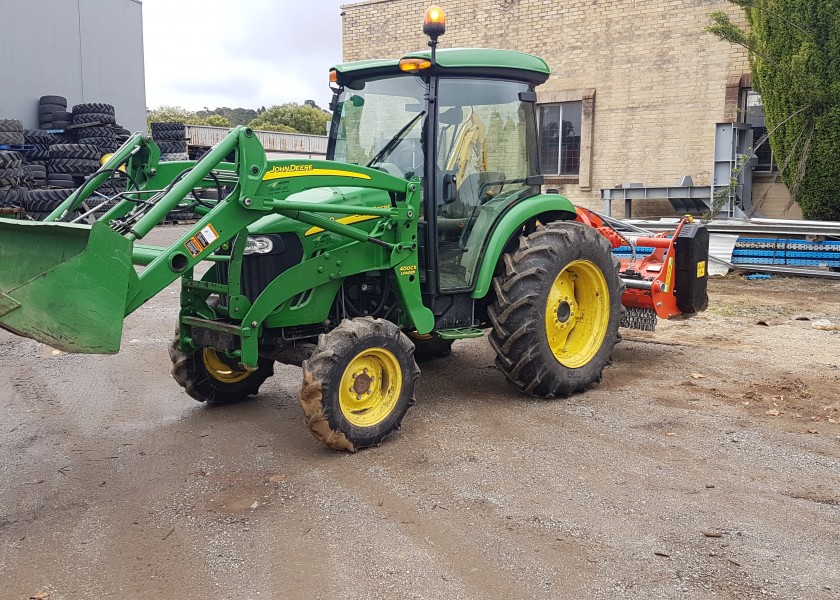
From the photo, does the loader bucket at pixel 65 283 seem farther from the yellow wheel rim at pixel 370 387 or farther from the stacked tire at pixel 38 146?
the stacked tire at pixel 38 146

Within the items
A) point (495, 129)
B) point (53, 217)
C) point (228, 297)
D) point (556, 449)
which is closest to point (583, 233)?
point (495, 129)

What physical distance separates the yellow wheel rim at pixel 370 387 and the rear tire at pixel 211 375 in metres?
0.93

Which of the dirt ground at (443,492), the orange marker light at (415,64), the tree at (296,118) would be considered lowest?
the dirt ground at (443,492)

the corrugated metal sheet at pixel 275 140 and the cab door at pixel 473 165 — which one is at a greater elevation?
the corrugated metal sheet at pixel 275 140

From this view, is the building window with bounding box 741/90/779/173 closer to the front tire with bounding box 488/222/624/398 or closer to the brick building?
the brick building

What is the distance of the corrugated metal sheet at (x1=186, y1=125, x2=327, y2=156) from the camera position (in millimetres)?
27109

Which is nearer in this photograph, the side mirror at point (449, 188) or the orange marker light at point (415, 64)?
the orange marker light at point (415, 64)

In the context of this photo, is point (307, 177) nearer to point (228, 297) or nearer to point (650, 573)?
point (228, 297)

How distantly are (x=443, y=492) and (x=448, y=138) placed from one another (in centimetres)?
255

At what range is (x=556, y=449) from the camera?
195 inches

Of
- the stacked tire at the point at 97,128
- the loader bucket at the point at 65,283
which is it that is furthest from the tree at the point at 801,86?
the stacked tire at the point at 97,128

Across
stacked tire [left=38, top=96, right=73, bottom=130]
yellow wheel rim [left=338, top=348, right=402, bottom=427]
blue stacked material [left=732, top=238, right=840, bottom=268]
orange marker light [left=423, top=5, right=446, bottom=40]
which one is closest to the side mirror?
orange marker light [left=423, top=5, right=446, bottom=40]

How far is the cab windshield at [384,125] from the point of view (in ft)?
18.5

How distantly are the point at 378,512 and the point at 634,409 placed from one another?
95.4 inches
